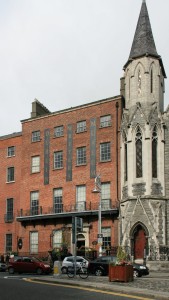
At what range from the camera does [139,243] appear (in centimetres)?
4231

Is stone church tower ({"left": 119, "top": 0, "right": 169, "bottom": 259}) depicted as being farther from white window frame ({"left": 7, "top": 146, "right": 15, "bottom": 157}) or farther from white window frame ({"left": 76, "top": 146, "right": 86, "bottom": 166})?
white window frame ({"left": 7, "top": 146, "right": 15, "bottom": 157})

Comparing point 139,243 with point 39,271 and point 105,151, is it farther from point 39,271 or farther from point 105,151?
point 105,151

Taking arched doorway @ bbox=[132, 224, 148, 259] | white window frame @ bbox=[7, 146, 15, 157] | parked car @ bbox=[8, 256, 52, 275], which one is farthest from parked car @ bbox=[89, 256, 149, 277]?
white window frame @ bbox=[7, 146, 15, 157]

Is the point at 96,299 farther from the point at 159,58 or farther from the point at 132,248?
the point at 159,58

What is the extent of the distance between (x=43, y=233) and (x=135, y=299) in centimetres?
3312

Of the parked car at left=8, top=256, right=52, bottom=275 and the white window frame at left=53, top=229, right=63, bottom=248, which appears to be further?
the white window frame at left=53, top=229, right=63, bottom=248

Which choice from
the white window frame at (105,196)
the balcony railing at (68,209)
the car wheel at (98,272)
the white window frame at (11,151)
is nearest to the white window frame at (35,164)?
the white window frame at (11,151)

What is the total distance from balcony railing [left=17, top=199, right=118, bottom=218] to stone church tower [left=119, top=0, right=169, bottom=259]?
2.19 m

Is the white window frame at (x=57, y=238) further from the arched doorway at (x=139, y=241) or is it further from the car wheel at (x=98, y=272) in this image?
the car wheel at (x=98, y=272)

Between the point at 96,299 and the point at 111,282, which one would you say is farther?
the point at 111,282

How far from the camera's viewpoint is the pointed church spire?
45219mm

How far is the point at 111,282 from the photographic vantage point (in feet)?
82.5

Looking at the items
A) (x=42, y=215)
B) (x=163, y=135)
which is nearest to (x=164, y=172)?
(x=163, y=135)

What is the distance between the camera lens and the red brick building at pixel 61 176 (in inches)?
1833
